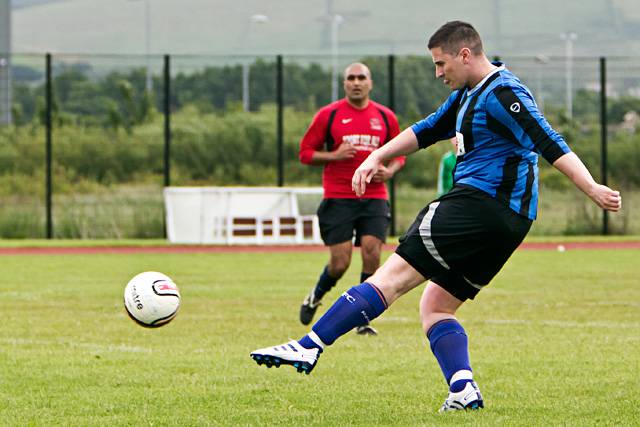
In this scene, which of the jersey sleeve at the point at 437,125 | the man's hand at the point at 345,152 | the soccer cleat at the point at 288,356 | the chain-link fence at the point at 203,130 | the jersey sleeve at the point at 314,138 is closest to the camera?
the soccer cleat at the point at 288,356

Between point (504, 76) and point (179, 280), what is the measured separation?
9987 millimetres

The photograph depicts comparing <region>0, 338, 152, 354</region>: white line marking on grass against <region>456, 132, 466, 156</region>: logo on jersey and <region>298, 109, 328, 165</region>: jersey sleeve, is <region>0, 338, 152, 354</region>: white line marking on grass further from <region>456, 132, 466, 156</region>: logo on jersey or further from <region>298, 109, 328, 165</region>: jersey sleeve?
<region>456, 132, 466, 156</region>: logo on jersey

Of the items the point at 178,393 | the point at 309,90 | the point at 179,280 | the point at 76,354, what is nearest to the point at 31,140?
the point at 309,90

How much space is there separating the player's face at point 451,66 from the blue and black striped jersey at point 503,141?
0.11 meters

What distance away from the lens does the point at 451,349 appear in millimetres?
6629

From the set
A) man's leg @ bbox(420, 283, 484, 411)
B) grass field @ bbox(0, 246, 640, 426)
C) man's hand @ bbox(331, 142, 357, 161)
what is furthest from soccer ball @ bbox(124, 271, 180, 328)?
man's hand @ bbox(331, 142, 357, 161)

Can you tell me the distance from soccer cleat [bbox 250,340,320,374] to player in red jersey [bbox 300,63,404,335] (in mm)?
4652

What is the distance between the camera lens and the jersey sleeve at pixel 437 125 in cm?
674

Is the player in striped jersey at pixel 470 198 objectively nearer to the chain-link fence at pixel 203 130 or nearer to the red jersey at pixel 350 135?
the red jersey at pixel 350 135

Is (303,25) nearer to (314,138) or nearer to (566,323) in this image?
(314,138)

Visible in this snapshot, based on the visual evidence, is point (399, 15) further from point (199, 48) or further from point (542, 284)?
point (542, 284)

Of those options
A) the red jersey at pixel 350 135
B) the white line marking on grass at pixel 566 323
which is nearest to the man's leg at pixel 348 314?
the red jersey at pixel 350 135

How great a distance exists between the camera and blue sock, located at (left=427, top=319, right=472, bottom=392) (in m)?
6.60

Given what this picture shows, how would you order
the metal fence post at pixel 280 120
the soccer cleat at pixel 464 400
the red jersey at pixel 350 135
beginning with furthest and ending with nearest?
the metal fence post at pixel 280 120 → the red jersey at pixel 350 135 → the soccer cleat at pixel 464 400
